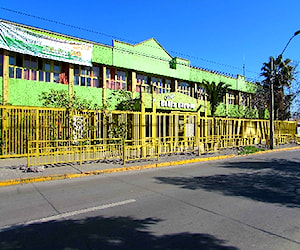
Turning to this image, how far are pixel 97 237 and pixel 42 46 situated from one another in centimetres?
1559

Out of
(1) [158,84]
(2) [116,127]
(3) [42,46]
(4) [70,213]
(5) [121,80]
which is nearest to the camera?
(4) [70,213]

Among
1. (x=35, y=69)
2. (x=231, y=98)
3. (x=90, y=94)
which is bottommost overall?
(x=90, y=94)

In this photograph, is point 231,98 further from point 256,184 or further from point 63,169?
point 63,169

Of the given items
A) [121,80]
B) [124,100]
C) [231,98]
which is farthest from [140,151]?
[231,98]

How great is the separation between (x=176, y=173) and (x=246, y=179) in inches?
102

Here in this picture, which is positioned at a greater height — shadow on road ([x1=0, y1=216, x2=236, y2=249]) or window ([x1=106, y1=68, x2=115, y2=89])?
window ([x1=106, y1=68, x2=115, y2=89])

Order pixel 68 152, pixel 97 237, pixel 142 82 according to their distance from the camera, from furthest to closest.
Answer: pixel 142 82 → pixel 68 152 → pixel 97 237

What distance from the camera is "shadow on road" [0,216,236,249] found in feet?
12.0

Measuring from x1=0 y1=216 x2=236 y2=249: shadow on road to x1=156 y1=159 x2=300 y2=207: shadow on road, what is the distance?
3.01 metres

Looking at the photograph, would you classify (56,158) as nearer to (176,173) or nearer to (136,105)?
(176,173)

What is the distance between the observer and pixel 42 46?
650 inches

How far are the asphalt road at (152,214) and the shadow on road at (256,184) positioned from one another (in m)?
0.03

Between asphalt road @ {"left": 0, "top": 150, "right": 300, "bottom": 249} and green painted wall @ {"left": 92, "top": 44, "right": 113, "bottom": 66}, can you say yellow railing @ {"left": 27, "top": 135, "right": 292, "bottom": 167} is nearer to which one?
asphalt road @ {"left": 0, "top": 150, "right": 300, "bottom": 249}

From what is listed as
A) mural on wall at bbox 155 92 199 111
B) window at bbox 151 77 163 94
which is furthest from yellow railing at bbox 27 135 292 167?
window at bbox 151 77 163 94
